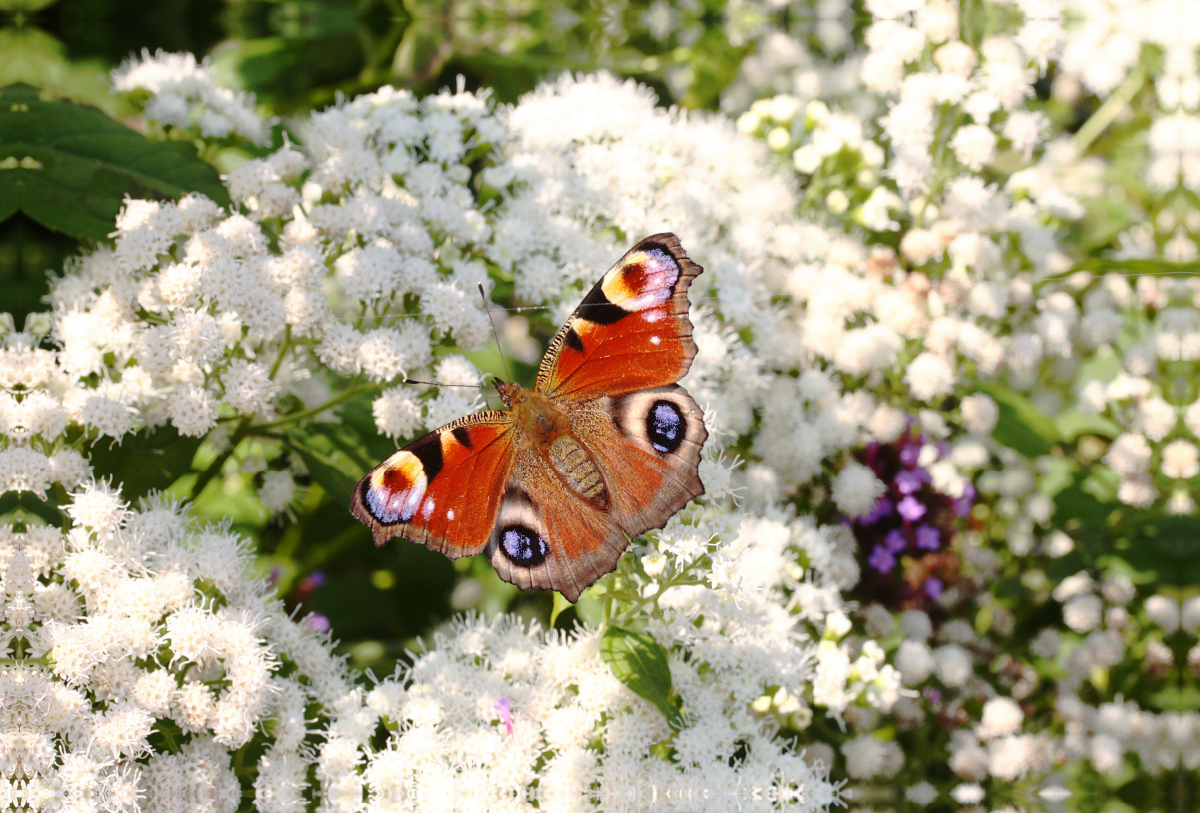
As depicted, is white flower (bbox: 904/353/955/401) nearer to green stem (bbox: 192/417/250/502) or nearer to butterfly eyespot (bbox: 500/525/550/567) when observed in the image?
butterfly eyespot (bbox: 500/525/550/567)

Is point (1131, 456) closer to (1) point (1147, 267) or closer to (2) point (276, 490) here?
(1) point (1147, 267)

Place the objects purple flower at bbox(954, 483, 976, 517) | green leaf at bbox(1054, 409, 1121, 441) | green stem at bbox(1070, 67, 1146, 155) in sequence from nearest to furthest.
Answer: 1. purple flower at bbox(954, 483, 976, 517)
2. green leaf at bbox(1054, 409, 1121, 441)
3. green stem at bbox(1070, 67, 1146, 155)

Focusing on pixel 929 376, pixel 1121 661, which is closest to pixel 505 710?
pixel 929 376

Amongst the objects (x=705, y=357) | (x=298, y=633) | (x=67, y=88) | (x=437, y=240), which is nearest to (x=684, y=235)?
(x=705, y=357)

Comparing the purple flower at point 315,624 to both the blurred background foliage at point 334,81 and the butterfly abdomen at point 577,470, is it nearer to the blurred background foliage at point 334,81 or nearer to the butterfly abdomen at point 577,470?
the blurred background foliage at point 334,81

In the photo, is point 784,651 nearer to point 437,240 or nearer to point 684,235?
point 684,235

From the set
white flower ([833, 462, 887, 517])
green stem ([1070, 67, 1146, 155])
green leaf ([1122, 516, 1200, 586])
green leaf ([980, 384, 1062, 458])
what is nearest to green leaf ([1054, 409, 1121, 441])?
green leaf ([980, 384, 1062, 458])
